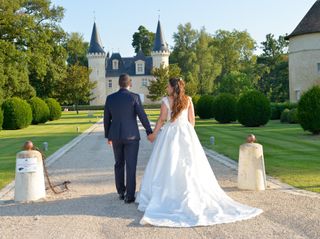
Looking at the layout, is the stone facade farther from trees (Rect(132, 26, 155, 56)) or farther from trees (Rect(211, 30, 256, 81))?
trees (Rect(132, 26, 155, 56))

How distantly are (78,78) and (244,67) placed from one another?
3361 cm

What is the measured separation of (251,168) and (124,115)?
257 centimetres

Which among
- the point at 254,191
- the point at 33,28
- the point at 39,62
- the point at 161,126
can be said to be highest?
the point at 33,28

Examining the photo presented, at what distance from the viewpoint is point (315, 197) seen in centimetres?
810

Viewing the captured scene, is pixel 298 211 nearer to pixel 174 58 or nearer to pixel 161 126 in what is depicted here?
pixel 161 126

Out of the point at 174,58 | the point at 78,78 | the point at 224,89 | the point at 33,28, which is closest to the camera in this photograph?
the point at 33,28

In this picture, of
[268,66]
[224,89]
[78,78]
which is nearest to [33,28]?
[78,78]

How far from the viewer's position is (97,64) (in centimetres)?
8569

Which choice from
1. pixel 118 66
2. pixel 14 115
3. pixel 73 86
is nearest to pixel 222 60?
pixel 118 66

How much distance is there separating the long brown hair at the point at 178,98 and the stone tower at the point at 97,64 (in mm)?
77934

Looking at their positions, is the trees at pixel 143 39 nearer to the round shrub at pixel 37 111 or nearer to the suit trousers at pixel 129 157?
the round shrub at pixel 37 111

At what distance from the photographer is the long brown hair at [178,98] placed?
7.65m

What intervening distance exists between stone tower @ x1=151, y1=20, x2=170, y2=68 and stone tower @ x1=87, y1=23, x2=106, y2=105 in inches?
342

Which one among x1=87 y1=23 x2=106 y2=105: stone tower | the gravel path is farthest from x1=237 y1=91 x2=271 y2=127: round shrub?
x1=87 y1=23 x2=106 y2=105: stone tower
